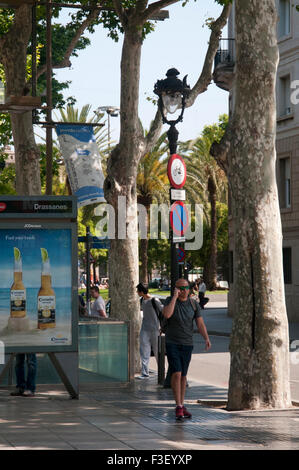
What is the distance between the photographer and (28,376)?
13.3 metres

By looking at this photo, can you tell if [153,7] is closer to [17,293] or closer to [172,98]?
[172,98]

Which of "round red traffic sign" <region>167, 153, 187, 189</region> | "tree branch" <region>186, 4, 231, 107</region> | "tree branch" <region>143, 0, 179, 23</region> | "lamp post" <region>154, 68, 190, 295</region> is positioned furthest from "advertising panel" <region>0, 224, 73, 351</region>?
"tree branch" <region>186, 4, 231, 107</region>

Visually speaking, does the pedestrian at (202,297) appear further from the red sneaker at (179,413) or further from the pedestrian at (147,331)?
the red sneaker at (179,413)

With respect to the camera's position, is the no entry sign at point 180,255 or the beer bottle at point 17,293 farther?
the no entry sign at point 180,255

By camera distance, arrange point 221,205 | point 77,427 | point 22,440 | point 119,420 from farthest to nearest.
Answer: point 221,205
point 119,420
point 77,427
point 22,440

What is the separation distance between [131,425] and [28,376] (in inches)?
133

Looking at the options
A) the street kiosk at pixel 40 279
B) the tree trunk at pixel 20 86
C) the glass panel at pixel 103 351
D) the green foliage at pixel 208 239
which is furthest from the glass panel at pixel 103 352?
the green foliage at pixel 208 239

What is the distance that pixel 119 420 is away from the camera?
35.2 feet

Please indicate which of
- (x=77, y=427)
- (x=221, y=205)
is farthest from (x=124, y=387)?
(x=221, y=205)

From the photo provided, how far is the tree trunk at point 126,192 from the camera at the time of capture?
17.5 meters

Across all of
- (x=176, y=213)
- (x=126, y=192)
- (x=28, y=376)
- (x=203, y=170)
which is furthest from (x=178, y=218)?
(x=203, y=170)
